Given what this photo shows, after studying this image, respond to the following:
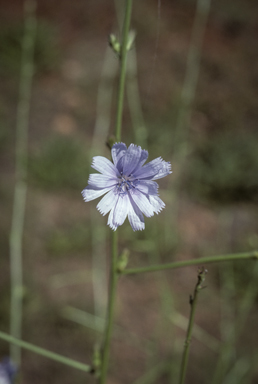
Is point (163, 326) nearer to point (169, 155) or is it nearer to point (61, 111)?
point (169, 155)

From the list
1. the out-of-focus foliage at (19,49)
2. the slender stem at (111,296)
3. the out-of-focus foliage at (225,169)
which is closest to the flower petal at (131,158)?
the slender stem at (111,296)

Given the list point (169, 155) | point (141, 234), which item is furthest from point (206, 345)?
point (169, 155)

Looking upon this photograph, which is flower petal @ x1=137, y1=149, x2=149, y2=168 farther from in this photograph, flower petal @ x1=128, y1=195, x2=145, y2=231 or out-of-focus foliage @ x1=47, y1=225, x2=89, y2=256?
out-of-focus foliage @ x1=47, y1=225, x2=89, y2=256

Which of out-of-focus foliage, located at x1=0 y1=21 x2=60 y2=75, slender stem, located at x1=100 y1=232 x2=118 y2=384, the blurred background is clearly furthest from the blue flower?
out-of-focus foliage, located at x1=0 y1=21 x2=60 y2=75

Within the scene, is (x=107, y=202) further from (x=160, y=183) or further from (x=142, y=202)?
(x=160, y=183)

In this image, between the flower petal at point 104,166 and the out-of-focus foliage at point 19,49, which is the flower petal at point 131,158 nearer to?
the flower petal at point 104,166

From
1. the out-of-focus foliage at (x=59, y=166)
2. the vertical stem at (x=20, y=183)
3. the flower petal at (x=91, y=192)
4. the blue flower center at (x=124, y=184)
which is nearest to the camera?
the flower petal at (x=91, y=192)

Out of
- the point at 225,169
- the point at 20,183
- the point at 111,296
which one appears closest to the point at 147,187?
the point at 111,296
